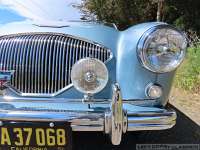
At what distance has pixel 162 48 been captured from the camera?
359cm

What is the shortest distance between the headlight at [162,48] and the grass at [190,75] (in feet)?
10.4

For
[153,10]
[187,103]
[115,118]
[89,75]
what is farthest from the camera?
[153,10]

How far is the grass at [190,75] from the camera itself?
6.87 meters

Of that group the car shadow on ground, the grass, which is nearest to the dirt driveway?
the grass

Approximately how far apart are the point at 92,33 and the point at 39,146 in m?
1.11

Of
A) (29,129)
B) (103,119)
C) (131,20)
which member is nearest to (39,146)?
(29,129)

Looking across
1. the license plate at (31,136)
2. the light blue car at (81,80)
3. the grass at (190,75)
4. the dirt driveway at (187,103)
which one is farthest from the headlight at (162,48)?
the grass at (190,75)

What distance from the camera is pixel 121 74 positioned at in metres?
3.73

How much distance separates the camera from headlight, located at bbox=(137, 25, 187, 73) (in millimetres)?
3582

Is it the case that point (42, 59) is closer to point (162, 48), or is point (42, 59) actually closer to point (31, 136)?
point (31, 136)

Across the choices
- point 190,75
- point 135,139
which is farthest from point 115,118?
point 190,75

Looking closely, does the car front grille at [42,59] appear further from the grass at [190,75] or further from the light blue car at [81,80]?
the grass at [190,75]

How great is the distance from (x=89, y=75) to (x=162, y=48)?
58 cm

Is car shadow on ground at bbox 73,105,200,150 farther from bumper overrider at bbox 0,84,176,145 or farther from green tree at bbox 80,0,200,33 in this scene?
green tree at bbox 80,0,200,33
